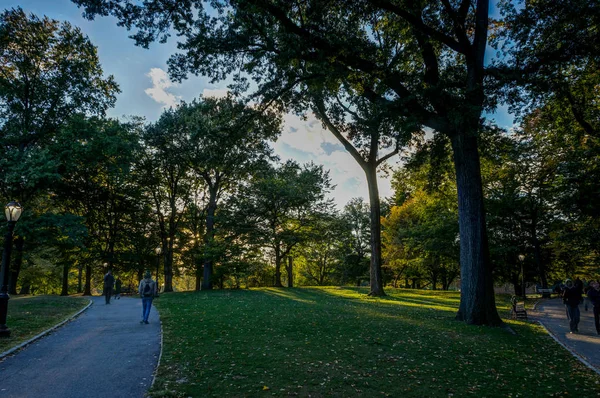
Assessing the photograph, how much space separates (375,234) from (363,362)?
1542 centimetres

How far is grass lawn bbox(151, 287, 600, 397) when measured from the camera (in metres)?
5.13

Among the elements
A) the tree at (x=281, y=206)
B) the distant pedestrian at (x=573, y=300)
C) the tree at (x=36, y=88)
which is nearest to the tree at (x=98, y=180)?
the tree at (x=36, y=88)

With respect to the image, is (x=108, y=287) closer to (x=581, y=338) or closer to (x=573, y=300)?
(x=581, y=338)

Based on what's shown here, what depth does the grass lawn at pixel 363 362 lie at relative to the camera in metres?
5.13

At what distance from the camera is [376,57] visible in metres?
12.1

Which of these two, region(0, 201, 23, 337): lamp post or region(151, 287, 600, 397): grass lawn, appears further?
region(0, 201, 23, 337): lamp post

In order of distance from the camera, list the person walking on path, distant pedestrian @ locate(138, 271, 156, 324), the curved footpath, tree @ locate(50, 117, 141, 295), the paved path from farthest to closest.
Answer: tree @ locate(50, 117, 141, 295)
the person walking on path
distant pedestrian @ locate(138, 271, 156, 324)
the paved path
the curved footpath

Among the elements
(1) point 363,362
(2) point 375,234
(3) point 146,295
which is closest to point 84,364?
(3) point 146,295

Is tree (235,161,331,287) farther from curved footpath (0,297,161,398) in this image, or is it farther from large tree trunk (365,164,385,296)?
curved footpath (0,297,161,398)

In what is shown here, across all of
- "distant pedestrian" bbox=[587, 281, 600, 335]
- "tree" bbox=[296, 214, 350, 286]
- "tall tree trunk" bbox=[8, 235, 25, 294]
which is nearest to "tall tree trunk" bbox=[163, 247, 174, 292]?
"tall tree trunk" bbox=[8, 235, 25, 294]

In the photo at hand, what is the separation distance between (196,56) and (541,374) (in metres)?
13.4

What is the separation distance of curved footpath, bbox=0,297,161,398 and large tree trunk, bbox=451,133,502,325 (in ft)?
32.4

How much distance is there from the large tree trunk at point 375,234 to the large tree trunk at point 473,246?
9.55 metres

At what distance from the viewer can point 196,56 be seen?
40.0ft
